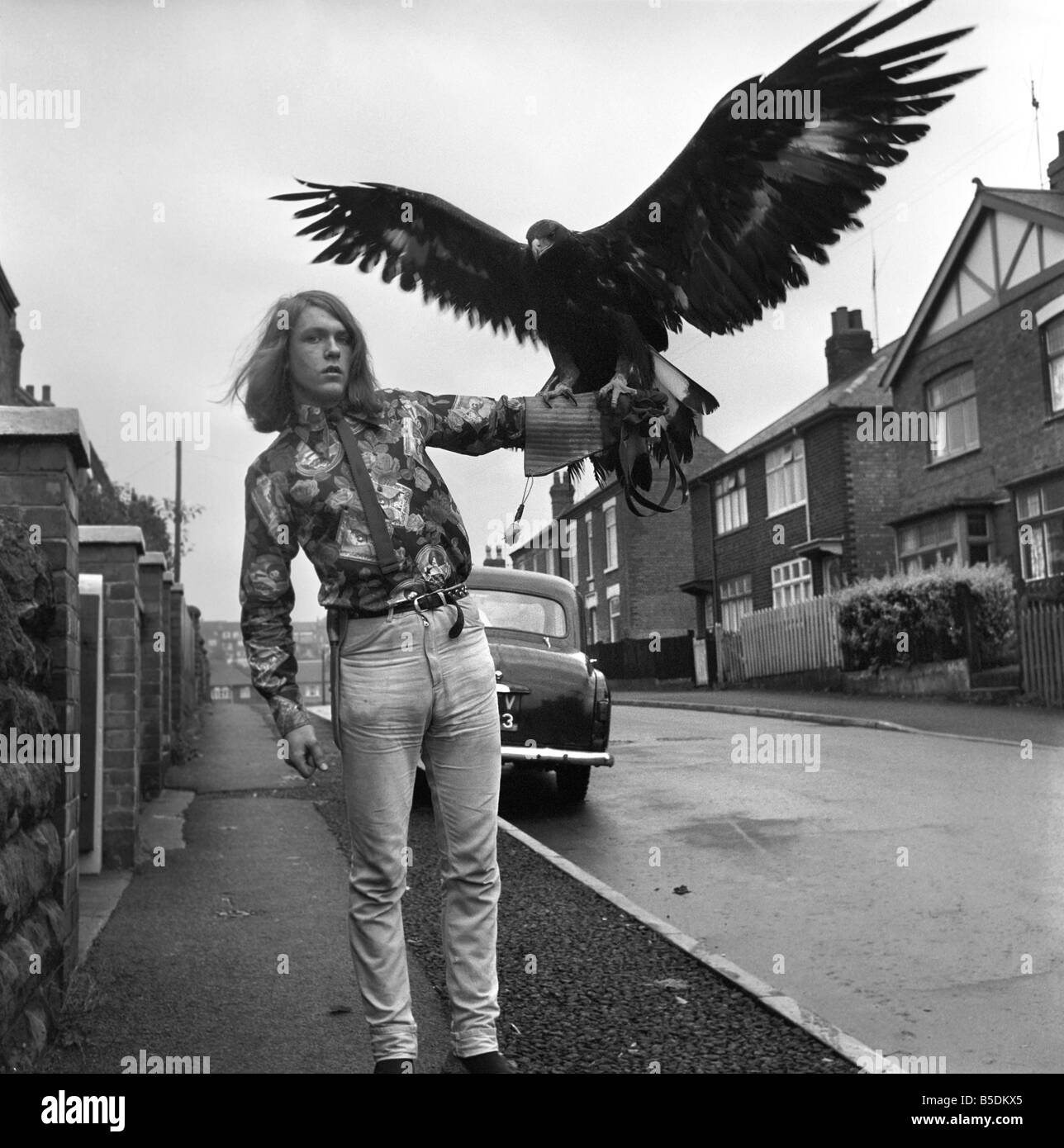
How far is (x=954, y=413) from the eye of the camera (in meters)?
26.9

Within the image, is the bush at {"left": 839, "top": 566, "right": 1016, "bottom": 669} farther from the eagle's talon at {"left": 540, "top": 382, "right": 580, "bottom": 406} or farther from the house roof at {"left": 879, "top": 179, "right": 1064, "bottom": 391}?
the eagle's talon at {"left": 540, "top": 382, "right": 580, "bottom": 406}

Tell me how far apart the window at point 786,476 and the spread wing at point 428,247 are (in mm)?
30050

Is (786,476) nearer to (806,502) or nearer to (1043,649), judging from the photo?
(806,502)

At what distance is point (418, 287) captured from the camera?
288 centimetres

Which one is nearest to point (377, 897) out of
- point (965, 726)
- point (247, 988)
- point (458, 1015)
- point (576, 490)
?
point (458, 1015)

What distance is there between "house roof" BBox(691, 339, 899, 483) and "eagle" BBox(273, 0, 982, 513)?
26871mm

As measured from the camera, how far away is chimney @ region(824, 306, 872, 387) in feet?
113

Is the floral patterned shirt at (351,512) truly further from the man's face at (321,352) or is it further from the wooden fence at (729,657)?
the wooden fence at (729,657)

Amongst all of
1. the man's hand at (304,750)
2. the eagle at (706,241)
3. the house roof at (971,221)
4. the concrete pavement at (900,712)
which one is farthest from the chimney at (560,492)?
the house roof at (971,221)

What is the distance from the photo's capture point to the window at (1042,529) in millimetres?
22859

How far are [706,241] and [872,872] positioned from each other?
540 cm

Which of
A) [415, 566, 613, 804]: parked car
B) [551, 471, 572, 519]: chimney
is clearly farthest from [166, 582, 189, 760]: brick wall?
[551, 471, 572, 519]: chimney
